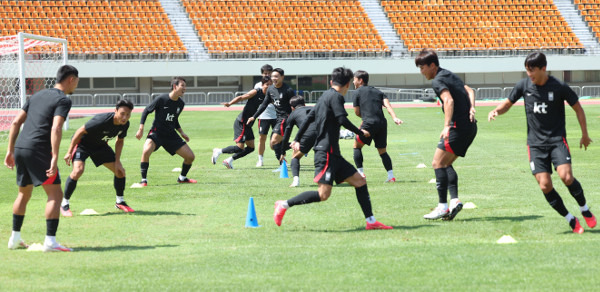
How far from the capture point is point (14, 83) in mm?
29922

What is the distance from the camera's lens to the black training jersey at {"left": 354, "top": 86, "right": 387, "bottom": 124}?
1262cm

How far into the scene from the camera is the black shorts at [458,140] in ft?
29.2

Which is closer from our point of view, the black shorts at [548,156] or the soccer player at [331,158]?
the black shorts at [548,156]

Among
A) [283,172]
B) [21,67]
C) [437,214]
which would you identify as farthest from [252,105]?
[21,67]

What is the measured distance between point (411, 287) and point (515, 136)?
18.9 meters

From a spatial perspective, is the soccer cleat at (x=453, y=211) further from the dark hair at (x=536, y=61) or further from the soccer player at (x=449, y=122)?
the dark hair at (x=536, y=61)

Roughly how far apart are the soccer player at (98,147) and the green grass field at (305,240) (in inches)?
13.9

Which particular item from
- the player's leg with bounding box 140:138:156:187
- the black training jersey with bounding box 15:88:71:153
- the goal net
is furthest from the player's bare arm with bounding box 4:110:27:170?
the goal net

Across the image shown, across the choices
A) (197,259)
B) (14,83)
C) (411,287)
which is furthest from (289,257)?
(14,83)

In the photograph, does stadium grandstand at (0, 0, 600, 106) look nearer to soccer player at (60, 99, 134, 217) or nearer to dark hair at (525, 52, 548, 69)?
soccer player at (60, 99, 134, 217)

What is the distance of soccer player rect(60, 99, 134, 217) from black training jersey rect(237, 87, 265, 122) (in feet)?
19.9

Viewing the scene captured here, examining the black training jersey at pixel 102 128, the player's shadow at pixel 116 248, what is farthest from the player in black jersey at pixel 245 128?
the player's shadow at pixel 116 248

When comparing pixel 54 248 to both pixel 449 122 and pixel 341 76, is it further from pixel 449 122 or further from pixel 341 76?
pixel 449 122

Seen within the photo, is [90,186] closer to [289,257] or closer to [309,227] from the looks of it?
[309,227]
